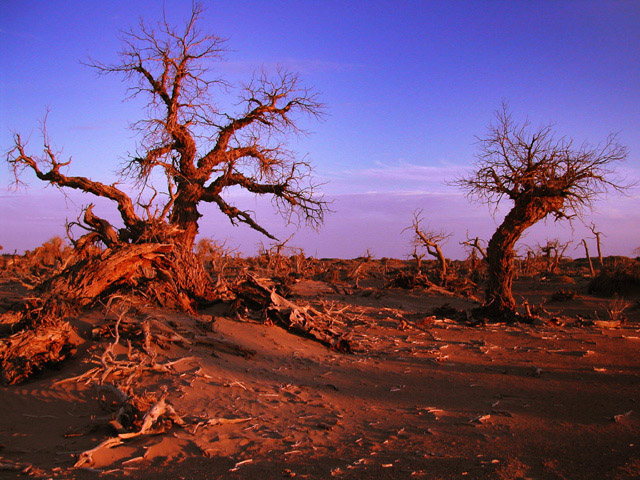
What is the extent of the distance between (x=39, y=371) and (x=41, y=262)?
54.6ft

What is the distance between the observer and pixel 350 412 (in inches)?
200

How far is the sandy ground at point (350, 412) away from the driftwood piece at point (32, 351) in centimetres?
21

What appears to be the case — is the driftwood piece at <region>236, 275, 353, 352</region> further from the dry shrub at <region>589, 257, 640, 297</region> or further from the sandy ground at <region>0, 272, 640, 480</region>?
the dry shrub at <region>589, 257, 640, 297</region>

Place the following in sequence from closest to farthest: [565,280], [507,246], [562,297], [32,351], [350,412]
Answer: [350,412], [32,351], [507,246], [562,297], [565,280]

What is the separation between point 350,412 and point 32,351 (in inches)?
158

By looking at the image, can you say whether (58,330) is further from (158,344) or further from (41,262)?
(41,262)

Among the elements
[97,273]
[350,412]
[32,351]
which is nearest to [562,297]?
[350,412]

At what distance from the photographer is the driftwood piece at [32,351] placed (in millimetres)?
5336

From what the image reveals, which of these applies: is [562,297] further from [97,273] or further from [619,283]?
[97,273]

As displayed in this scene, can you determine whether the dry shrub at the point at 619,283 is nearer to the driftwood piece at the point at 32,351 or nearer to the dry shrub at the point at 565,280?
the dry shrub at the point at 565,280

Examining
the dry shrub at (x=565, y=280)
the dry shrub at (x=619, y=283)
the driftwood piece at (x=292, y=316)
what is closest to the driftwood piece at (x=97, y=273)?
the driftwood piece at (x=292, y=316)

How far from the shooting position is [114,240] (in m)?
8.59

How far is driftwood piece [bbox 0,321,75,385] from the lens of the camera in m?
5.34

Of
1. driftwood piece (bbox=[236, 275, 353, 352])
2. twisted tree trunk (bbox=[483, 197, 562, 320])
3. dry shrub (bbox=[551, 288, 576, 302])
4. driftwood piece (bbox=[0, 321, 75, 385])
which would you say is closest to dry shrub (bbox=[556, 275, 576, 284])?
dry shrub (bbox=[551, 288, 576, 302])
